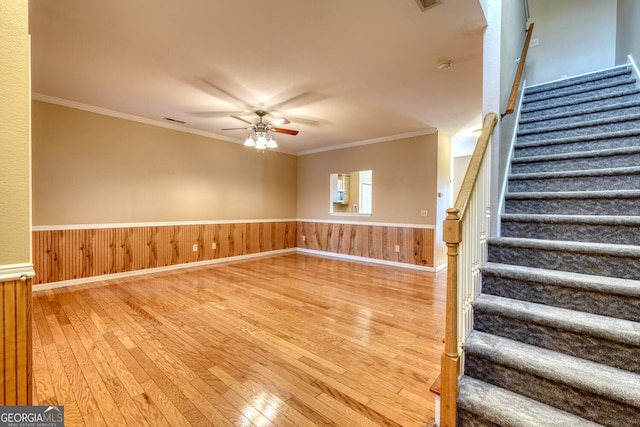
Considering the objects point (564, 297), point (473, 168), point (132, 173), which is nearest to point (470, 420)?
Result: point (564, 297)

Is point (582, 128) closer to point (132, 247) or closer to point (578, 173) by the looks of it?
point (578, 173)

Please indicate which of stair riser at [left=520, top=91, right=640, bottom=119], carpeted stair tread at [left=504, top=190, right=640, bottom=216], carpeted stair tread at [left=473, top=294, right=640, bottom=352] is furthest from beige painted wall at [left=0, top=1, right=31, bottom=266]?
stair riser at [left=520, top=91, right=640, bottom=119]

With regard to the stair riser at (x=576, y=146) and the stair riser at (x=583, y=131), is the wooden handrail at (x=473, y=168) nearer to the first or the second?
the stair riser at (x=576, y=146)

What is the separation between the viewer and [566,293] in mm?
1563

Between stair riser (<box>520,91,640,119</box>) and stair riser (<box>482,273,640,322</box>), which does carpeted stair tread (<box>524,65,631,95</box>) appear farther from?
stair riser (<box>482,273,640,322</box>)

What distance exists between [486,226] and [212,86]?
3.24 meters

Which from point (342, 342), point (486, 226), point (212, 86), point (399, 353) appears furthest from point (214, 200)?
point (486, 226)

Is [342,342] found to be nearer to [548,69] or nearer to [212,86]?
[212,86]

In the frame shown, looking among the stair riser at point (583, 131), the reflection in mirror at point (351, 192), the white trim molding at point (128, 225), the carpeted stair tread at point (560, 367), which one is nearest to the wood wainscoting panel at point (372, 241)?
the reflection in mirror at point (351, 192)

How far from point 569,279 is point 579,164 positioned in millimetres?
1323

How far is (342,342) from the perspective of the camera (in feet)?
7.96

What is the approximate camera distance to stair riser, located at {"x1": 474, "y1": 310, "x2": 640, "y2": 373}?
128 centimetres

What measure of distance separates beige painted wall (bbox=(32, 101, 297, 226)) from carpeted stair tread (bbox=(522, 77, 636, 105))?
16.5 ft

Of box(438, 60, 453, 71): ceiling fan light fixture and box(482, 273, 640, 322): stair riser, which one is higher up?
box(438, 60, 453, 71): ceiling fan light fixture
